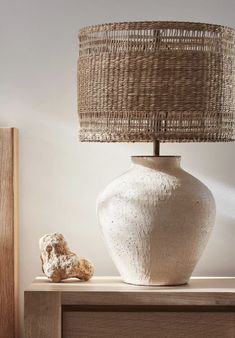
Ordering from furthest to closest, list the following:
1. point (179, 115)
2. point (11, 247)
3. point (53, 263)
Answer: point (11, 247)
point (53, 263)
point (179, 115)

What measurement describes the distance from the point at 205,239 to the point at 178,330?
22cm

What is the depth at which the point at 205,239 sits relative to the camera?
187cm

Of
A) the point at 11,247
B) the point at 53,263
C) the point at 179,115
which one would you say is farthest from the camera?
the point at 11,247

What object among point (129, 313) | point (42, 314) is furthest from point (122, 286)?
point (42, 314)

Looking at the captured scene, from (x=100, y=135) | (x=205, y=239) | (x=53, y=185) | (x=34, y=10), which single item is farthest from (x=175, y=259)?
(x=34, y=10)

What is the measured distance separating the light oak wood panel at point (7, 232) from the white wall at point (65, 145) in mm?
66

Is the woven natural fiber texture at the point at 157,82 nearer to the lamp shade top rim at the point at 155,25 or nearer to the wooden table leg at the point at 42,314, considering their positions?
the lamp shade top rim at the point at 155,25

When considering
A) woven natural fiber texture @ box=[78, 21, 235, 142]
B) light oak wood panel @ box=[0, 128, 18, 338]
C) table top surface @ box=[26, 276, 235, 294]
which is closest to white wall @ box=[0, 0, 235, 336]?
light oak wood panel @ box=[0, 128, 18, 338]

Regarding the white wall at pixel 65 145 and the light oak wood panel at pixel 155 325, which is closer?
the light oak wood panel at pixel 155 325

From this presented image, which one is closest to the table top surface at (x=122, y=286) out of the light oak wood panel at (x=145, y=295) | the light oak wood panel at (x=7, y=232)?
the light oak wood panel at (x=145, y=295)

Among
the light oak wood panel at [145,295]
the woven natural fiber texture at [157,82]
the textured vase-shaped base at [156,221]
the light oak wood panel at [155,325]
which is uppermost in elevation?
the woven natural fiber texture at [157,82]

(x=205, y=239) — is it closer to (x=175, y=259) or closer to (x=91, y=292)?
(x=175, y=259)

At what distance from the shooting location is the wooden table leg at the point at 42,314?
5.83ft

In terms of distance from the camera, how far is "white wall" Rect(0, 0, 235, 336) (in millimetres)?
2131
